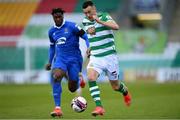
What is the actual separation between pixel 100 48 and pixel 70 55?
3.70 feet

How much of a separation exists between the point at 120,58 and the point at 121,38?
151 cm

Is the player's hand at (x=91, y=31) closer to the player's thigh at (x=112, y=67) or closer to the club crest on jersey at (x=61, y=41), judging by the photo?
the player's thigh at (x=112, y=67)

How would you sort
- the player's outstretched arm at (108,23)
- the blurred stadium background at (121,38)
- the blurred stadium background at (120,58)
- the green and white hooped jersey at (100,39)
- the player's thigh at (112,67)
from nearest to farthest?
the player's outstretched arm at (108,23) → the green and white hooped jersey at (100,39) → the player's thigh at (112,67) → the blurred stadium background at (120,58) → the blurred stadium background at (121,38)

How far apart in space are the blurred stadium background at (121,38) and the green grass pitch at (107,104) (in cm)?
433

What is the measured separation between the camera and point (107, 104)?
19188mm

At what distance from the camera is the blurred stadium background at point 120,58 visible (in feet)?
59.1

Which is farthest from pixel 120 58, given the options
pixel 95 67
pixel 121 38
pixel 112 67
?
pixel 95 67

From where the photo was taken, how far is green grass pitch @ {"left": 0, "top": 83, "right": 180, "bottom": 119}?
15234 mm

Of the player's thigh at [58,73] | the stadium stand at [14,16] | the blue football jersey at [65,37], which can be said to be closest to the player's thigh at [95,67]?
the player's thigh at [58,73]

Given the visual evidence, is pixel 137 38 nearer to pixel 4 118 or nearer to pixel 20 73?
pixel 20 73

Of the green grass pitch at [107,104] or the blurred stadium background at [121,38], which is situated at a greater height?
the blurred stadium background at [121,38]

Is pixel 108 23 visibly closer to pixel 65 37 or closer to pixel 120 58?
pixel 65 37

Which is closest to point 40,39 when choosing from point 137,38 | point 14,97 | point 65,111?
point 137,38

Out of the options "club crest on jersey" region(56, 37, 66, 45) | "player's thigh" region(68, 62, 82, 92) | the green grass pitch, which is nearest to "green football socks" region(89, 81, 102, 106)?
the green grass pitch
